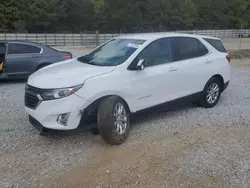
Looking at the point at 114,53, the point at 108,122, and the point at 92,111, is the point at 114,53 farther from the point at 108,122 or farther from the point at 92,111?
the point at 108,122

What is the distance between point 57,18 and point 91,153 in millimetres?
39539

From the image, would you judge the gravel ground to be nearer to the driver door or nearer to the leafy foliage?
the driver door

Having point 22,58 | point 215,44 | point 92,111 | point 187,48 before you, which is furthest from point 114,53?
point 22,58

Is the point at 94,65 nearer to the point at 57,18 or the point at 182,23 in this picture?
the point at 57,18

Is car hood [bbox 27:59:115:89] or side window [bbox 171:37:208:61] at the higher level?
side window [bbox 171:37:208:61]

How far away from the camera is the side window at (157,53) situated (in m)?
4.50

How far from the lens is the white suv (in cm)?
370

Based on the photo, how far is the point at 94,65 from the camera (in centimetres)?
438

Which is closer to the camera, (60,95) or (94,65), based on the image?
(60,95)

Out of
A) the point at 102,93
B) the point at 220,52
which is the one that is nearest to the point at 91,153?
the point at 102,93

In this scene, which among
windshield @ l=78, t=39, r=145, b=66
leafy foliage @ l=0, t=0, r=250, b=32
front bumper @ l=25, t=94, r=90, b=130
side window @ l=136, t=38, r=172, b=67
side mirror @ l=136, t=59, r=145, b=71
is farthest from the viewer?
leafy foliage @ l=0, t=0, r=250, b=32

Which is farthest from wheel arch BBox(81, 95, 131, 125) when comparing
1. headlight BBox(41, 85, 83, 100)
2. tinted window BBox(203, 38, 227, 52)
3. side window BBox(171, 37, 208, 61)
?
tinted window BBox(203, 38, 227, 52)

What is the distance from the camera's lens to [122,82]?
13.3 feet

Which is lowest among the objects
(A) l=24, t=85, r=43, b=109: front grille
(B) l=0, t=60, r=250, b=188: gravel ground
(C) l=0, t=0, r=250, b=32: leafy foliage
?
(B) l=0, t=60, r=250, b=188: gravel ground
